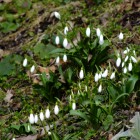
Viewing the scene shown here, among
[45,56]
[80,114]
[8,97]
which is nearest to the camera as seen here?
[80,114]

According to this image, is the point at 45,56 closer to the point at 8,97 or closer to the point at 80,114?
the point at 8,97

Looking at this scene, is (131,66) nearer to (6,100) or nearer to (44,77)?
(44,77)

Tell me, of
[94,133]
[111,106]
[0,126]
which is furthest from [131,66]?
[0,126]

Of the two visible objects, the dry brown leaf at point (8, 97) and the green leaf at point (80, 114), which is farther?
the dry brown leaf at point (8, 97)

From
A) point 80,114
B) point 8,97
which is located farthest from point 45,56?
point 80,114

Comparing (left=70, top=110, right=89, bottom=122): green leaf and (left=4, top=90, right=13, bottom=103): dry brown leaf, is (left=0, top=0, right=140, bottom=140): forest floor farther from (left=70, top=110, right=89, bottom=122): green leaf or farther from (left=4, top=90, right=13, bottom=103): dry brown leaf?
(left=70, top=110, right=89, bottom=122): green leaf

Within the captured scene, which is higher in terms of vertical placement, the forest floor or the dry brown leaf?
the forest floor

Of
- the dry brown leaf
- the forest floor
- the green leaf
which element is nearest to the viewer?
the green leaf

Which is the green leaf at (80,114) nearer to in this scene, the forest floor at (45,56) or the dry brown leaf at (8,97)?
the forest floor at (45,56)

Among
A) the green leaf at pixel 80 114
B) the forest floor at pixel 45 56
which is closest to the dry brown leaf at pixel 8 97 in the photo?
the forest floor at pixel 45 56

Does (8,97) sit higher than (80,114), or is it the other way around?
(80,114)

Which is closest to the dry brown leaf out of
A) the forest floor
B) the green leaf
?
the forest floor
